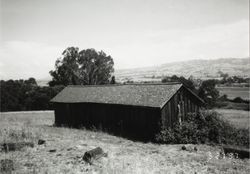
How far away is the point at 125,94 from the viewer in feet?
85.8

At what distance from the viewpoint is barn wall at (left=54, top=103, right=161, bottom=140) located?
21.9 meters

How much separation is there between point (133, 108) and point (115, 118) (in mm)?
2854

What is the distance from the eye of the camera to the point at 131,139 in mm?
22062

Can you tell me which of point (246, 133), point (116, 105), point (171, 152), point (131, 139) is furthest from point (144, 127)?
point (246, 133)

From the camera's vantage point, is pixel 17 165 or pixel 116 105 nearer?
pixel 17 165

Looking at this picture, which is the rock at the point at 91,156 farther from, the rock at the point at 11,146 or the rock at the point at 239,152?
the rock at the point at 239,152

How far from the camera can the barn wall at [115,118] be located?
2191 centimetres

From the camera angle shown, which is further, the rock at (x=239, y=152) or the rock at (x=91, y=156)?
the rock at (x=239, y=152)

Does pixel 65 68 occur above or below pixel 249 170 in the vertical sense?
above

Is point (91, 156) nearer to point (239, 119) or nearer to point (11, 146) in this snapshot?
point (11, 146)

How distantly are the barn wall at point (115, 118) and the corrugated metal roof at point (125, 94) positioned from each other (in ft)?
1.73

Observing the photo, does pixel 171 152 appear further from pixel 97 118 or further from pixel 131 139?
pixel 97 118

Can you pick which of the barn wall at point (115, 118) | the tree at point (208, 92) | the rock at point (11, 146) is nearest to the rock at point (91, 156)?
the rock at point (11, 146)

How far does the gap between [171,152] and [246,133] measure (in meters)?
8.81
